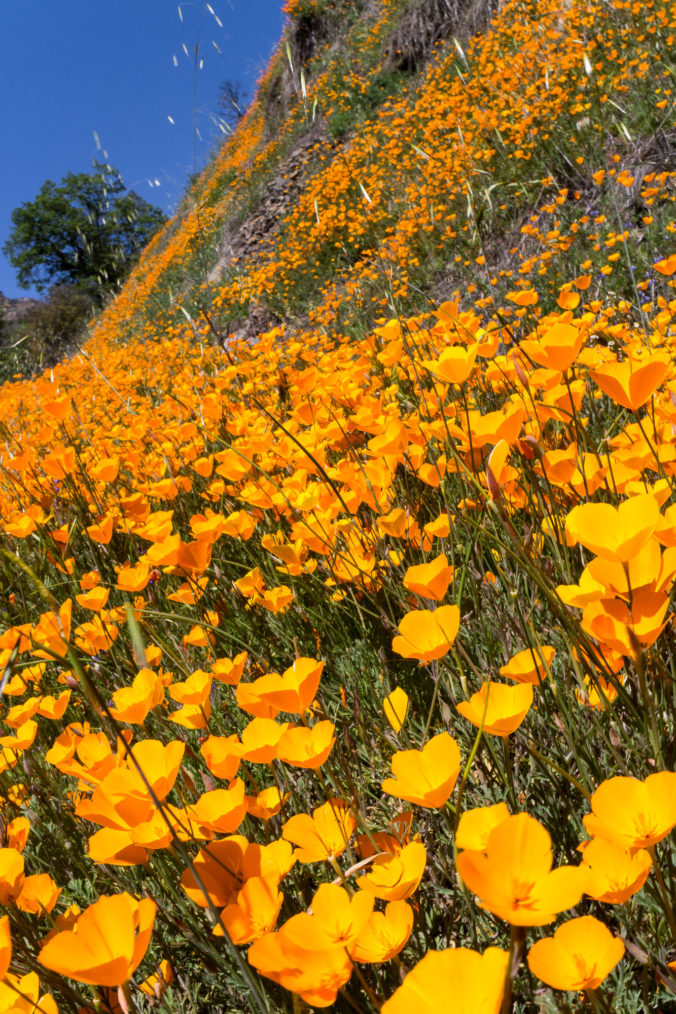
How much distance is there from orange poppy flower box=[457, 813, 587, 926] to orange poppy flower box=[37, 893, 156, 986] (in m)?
0.40

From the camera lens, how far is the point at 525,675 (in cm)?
89

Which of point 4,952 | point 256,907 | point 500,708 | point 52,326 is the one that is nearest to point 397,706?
point 500,708

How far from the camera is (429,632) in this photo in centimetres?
98

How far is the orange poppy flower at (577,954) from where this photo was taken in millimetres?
544

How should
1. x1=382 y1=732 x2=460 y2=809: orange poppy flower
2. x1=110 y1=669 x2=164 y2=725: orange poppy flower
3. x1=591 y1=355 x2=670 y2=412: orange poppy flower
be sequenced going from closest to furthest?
1. x1=382 y1=732 x2=460 y2=809: orange poppy flower
2. x1=591 y1=355 x2=670 y2=412: orange poppy flower
3. x1=110 y1=669 x2=164 y2=725: orange poppy flower

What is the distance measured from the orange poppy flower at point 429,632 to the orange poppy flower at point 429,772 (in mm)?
200

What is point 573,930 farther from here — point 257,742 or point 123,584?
point 123,584

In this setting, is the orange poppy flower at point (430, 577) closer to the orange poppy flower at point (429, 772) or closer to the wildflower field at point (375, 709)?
the wildflower field at point (375, 709)

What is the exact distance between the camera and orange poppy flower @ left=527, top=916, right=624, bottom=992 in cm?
54

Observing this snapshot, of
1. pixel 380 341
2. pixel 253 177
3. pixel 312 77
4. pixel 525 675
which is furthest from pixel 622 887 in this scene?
pixel 312 77

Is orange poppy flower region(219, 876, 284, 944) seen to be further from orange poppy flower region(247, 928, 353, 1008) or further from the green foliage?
the green foliage

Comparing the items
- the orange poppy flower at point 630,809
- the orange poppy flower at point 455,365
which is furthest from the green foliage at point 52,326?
the orange poppy flower at point 630,809

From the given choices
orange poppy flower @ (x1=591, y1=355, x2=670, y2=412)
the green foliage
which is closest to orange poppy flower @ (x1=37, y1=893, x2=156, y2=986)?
orange poppy flower @ (x1=591, y1=355, x2=670, y2=412)

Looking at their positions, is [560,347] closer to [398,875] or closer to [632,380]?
[632,380]
